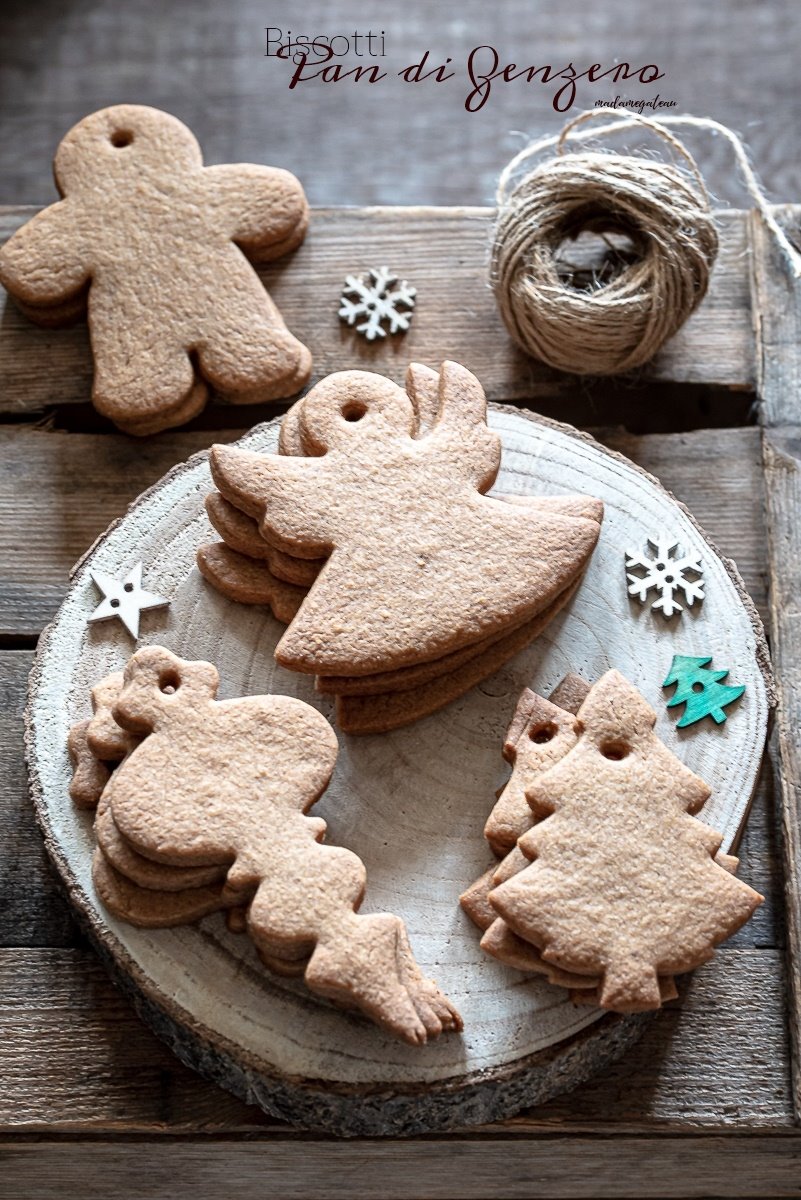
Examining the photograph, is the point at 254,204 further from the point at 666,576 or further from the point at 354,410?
the point at 666,576

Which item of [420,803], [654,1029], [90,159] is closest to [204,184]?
[90,159]

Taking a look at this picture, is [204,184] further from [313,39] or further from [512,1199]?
[512,1199]

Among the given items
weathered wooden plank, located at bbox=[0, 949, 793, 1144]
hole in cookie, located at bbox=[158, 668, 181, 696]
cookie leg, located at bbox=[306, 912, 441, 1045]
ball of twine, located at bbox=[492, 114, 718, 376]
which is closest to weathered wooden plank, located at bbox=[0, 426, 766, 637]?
ball of twine, located at bbox=[492, 114, 718, 376]

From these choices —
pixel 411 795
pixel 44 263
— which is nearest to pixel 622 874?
pixel 411 795

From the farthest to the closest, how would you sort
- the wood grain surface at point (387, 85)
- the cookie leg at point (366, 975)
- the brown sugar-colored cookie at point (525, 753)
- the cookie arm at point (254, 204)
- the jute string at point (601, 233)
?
1. the wood grain surface at point (387, 85)
2. the cookie arm at point (254, 204)
3. the jute string at point (601, 233)
4. the brown sugar-colored cookie at point (525, 753)
5. the cookie leg at point (366, 975)

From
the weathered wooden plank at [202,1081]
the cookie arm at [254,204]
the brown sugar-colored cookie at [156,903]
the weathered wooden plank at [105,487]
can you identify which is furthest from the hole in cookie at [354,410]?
the weathered wooden plank at [202,1081]

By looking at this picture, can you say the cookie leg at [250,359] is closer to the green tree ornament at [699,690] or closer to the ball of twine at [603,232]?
the ball of twine at [603,232]
